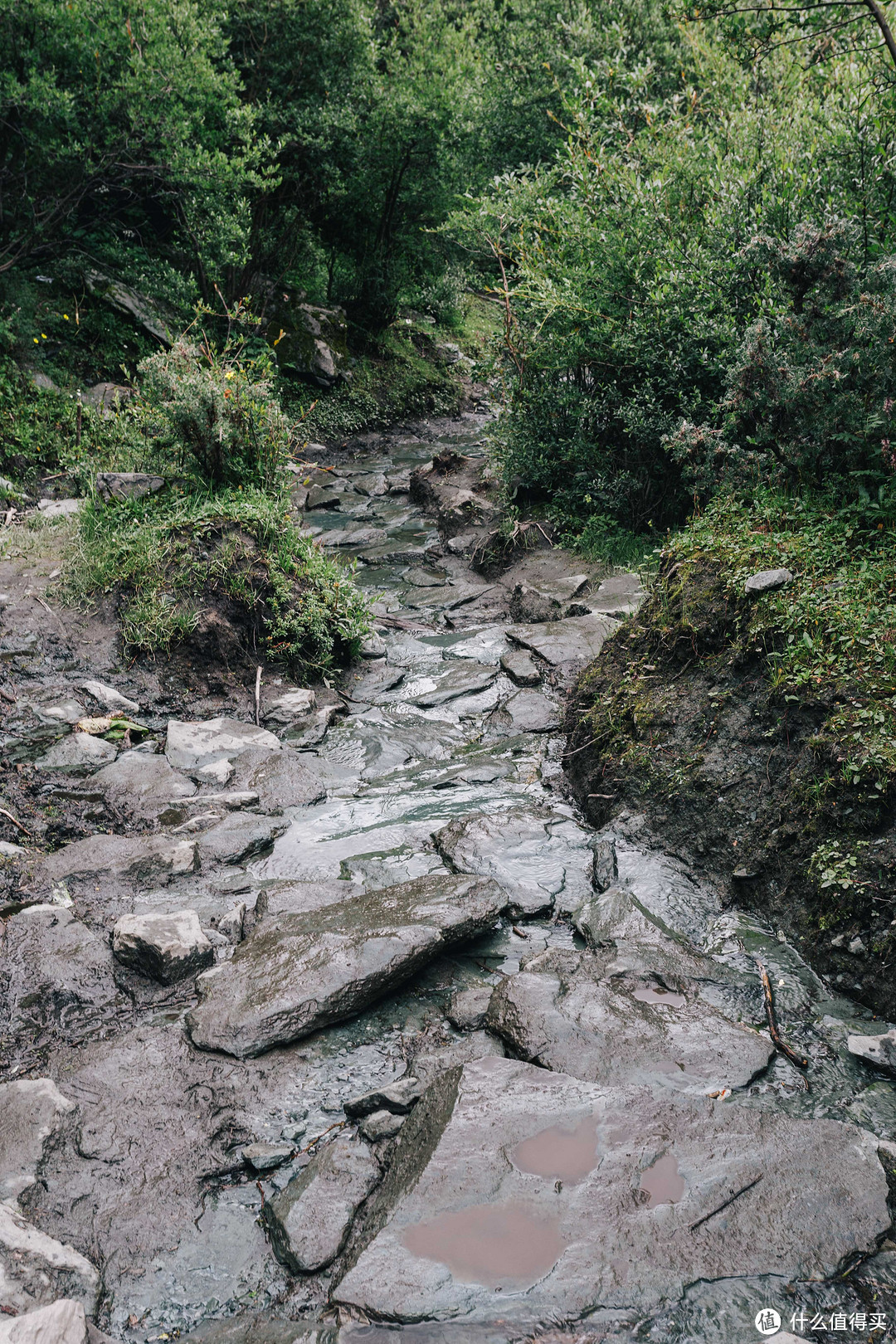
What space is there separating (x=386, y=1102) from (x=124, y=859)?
2.18 meters

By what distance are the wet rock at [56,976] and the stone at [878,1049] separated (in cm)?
288

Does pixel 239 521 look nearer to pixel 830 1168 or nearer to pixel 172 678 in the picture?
pixel 172 678

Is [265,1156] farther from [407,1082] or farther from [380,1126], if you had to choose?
[407,1082]

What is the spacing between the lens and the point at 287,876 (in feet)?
14.6

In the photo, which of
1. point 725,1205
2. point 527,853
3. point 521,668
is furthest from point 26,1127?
point 521,668

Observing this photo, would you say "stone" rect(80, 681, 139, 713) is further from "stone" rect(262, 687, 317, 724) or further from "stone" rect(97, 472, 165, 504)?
"stone" rect(97, 472, 165, 504)

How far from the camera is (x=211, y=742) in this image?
5762 mm

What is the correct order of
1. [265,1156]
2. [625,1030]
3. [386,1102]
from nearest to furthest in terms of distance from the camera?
1. [265,1156]
2. [386,1102]
3. [625,1030]

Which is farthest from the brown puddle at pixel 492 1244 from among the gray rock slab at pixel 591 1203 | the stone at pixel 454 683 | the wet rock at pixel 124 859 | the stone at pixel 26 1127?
the stone at pixel 454 683

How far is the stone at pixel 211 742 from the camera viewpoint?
5570 mm

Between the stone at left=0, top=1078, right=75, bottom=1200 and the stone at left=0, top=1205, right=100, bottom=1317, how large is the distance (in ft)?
0.61

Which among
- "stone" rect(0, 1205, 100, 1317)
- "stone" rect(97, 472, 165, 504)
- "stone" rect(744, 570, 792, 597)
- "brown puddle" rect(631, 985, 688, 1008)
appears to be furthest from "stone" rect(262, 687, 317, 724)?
Answer: "stone" rect(0, 1205, 100, 1317)

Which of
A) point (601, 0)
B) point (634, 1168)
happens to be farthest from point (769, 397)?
point (601, 0)

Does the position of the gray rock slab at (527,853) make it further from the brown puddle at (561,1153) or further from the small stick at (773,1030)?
the brown puddle at (561,1153)
